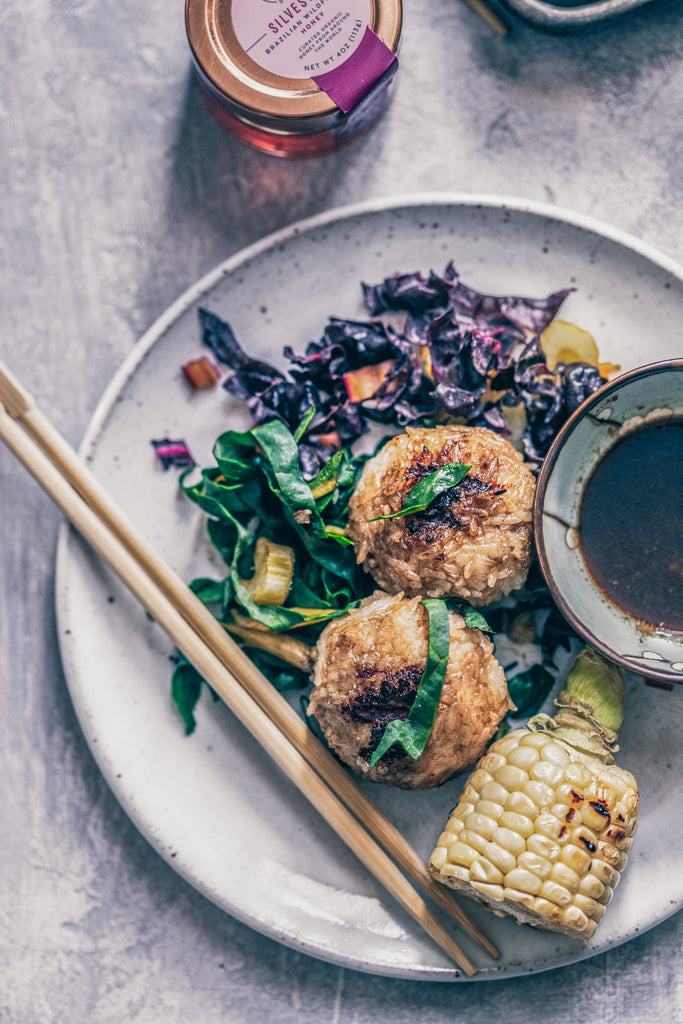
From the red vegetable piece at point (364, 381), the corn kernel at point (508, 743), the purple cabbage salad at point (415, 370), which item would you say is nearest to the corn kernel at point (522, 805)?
the corn kernel at point (508, 743)

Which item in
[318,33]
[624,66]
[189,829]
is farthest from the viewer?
[624,66]

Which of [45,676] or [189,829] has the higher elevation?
[45,676]

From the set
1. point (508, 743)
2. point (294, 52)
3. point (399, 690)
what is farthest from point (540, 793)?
point (294, 52)

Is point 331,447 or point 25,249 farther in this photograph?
point 25,249

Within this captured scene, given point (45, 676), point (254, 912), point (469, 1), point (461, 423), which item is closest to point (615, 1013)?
point (254, 912)

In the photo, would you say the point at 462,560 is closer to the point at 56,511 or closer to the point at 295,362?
the point at 295,362

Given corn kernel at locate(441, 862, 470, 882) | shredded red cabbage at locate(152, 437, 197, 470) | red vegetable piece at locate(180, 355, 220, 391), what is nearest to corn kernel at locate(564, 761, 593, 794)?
corn kernel at locate(441, 862, 470, 882)

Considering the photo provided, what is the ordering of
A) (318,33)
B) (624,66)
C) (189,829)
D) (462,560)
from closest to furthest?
1. (462,560)
2. (318,33)
3. (189,829)
4. (624,66)
